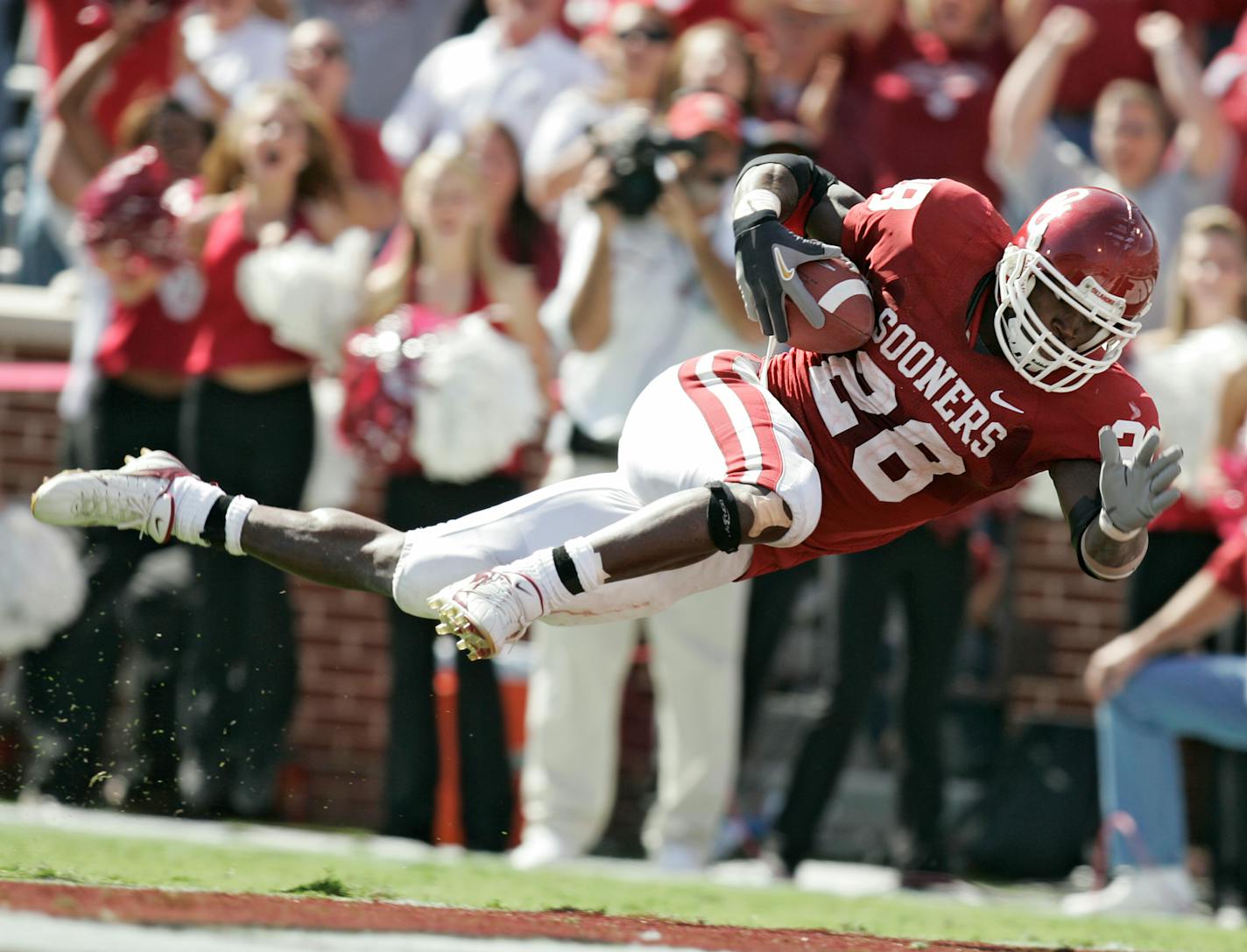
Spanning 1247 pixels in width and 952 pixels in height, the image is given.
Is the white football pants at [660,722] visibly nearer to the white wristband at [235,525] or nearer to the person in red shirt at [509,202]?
the person in red shirt at [509,202]

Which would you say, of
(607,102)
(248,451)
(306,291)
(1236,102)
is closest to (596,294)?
(306,291)

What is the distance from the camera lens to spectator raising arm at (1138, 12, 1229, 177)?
8.11m

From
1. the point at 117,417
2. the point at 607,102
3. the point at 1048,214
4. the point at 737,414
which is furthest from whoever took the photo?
the point at 607,102

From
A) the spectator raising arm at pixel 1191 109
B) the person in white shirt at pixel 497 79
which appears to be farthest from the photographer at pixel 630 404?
the spectator raising arm at pixel 1191 109

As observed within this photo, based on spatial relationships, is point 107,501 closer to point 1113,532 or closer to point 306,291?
point 306,291

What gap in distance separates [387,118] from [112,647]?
3.11m

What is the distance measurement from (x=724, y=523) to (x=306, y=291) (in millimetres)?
3355

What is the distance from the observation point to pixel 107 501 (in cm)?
544

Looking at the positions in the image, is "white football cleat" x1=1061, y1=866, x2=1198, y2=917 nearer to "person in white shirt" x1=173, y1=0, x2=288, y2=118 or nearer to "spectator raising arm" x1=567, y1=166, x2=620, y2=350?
"spectator raising arm" x1=567, y1=166, x2=620, y2=350

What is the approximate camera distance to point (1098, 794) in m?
7.89

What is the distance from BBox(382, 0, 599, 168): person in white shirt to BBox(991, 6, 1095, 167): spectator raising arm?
1.85 metres

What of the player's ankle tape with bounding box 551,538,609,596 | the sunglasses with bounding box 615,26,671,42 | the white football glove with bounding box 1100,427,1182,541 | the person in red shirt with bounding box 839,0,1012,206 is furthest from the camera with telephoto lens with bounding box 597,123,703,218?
the white football glove with bounding box 1100,427,1182,541

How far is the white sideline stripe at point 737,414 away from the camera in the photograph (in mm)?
4797

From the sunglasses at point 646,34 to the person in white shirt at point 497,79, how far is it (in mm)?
517
